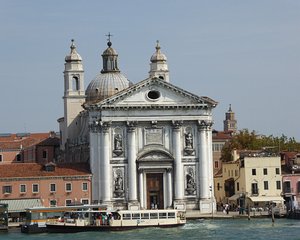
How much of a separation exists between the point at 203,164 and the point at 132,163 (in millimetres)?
4779

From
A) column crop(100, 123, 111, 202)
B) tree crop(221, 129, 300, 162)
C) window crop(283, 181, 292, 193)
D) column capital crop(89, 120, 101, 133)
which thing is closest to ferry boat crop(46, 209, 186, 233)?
column crop(100, 123, 111, 202)

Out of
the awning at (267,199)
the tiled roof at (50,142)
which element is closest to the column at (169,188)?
the awning at (267,199)

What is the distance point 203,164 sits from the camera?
77.7 metres

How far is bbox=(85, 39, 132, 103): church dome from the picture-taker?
3447 inches

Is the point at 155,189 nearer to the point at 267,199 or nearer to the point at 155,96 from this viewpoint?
the point at 155,96

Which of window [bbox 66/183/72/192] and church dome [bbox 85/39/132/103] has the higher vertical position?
church dome [bbox 85/39/132/103]

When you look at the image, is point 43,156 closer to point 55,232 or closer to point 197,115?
point 197,115

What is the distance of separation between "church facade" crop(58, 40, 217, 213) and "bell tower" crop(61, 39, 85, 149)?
7.17 metres

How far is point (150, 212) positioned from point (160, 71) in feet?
81.5

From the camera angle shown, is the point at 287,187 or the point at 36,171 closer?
the point at 36,171

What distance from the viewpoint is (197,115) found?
7775 centimetres

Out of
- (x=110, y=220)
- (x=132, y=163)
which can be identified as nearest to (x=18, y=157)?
(x=132, y=163)

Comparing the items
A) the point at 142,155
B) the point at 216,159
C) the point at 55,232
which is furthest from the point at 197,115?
the point at 216,159

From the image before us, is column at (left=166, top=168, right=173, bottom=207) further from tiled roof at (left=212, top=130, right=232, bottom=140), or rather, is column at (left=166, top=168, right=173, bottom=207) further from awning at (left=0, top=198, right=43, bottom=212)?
tiled roof at (left=212, top=130, right=232, bottom=140)
